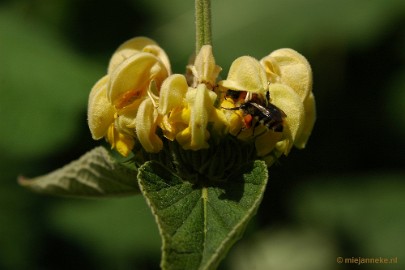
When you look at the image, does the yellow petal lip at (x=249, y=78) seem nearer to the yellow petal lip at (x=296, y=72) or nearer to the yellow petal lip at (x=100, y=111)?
the yellow petal lip at (x=296, y=72)

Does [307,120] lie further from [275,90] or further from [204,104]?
[204,104]

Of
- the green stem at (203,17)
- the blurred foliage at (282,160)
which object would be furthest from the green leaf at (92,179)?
the blurred foliage at (282,160)

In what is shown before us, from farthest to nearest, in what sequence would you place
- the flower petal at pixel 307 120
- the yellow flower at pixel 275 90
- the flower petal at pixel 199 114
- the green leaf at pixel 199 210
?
1. the flower petal at pixel 307 120
2. the yellow flower at pixel 275 90
3. the flower petal at pixel 199 114
4. the green leaf at pixel 199 210

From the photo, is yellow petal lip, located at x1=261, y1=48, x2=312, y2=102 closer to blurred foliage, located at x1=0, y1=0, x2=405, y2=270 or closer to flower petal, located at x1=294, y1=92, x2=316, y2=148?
flower petal, located at x1=294, y1=92, x2=316, y2=148

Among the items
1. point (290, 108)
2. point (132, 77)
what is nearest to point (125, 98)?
point (132, 77)

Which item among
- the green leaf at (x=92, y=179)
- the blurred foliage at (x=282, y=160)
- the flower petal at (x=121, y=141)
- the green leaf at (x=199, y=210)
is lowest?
the blurred foliage at (x=282, y=160)

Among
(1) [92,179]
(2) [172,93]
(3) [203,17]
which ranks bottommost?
(1) [92,179]

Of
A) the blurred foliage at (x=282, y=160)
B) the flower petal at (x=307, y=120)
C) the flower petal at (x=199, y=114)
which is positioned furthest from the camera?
the blurred foliage at (x=282, y=160)
